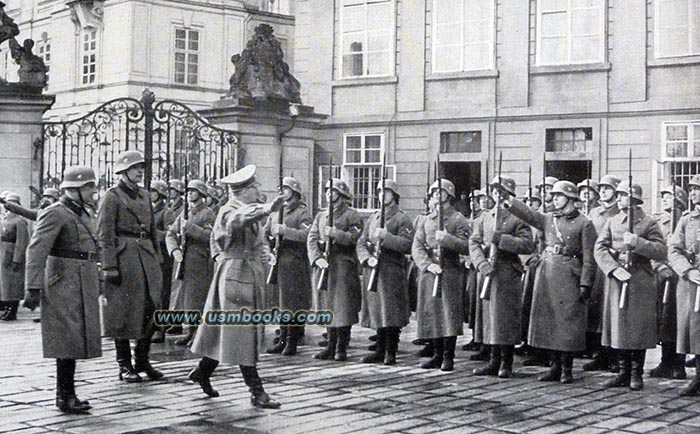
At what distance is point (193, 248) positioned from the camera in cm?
1205

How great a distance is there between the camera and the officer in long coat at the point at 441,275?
10.6 m

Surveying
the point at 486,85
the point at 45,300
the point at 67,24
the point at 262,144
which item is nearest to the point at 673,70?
the point at 486,85

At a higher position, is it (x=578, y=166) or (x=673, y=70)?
(x=673, y=70)

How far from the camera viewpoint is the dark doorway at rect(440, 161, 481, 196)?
21.6m

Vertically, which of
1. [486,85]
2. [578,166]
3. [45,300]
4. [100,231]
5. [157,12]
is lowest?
[45,300]

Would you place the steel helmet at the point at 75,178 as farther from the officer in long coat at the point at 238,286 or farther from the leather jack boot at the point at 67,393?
the leather jack boot at the point at 67,393

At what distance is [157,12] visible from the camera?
121 feet

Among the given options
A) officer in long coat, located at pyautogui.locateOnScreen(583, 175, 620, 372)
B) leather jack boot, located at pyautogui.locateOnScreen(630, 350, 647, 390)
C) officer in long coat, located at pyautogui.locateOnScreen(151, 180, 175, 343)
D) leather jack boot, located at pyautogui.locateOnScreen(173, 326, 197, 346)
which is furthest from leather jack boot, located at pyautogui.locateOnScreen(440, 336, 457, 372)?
officer in long coat, located at pyautogui.locateOnScreen(151, 180, 175, 343)

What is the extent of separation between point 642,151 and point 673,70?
1709 millimetres

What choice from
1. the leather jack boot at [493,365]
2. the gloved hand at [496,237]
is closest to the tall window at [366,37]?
the gloved hand at [496,237]

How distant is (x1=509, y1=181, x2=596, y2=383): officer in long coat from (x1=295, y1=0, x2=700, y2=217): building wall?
9.79 m

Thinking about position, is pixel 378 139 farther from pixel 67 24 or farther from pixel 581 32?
pixel 67 24

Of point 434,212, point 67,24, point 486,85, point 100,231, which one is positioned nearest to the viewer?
point 100,231

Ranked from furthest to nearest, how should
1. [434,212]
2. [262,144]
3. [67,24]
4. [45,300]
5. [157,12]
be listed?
[67,24], [157,12], [262,144], [434,212], [45,300]
